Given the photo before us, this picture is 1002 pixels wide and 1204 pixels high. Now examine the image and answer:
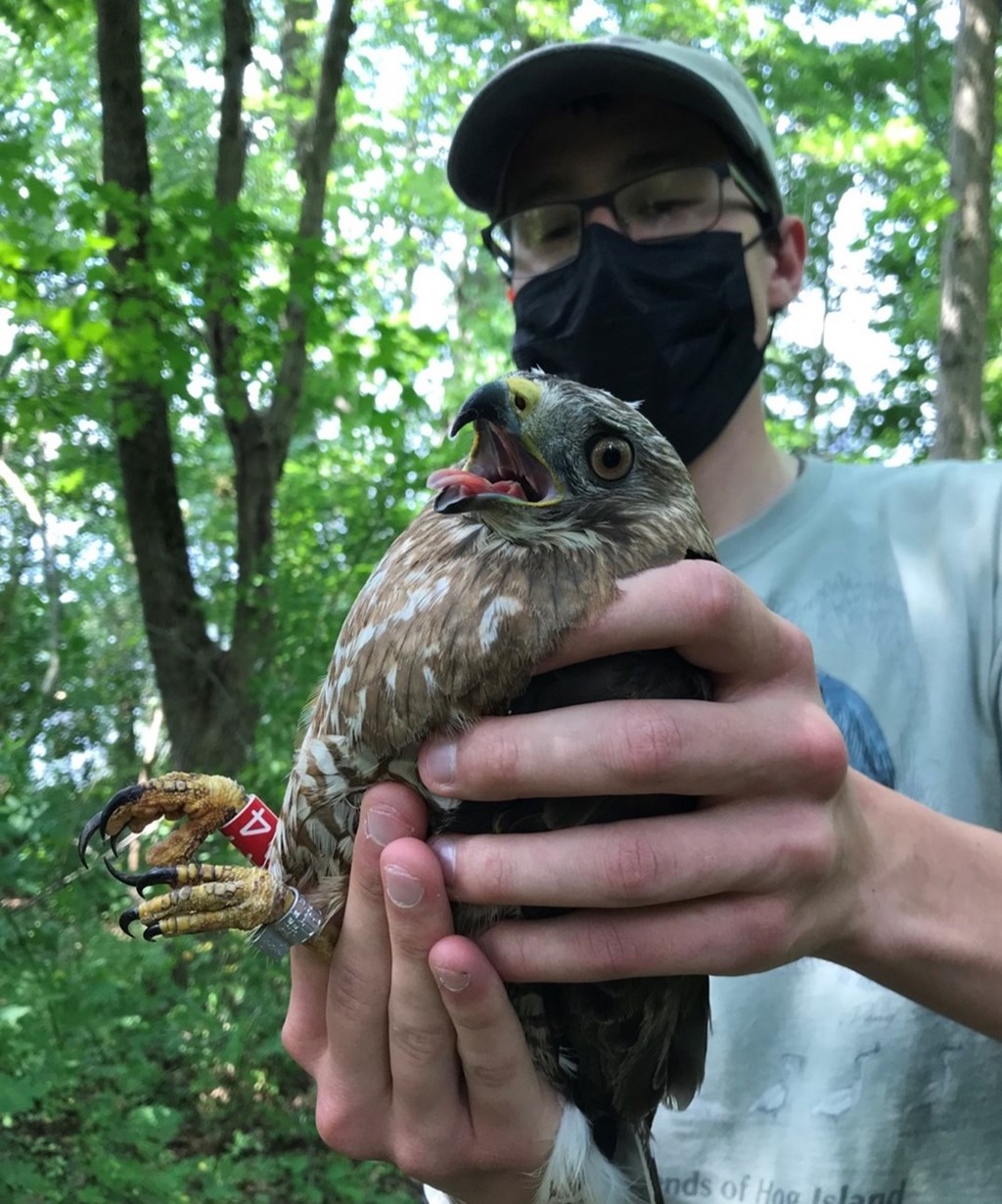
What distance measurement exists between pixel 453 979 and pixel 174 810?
0.71 metres

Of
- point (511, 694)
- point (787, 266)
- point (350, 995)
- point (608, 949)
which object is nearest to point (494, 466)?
point (511, 694)

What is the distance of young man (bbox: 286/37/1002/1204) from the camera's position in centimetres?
126

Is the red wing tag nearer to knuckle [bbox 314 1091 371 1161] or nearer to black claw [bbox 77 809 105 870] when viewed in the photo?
black claw [bbox 77 809 105 870]

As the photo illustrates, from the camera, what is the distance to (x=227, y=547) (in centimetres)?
1083

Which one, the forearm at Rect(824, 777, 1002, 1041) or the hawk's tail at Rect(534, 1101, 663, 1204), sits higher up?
the forearm at Rect(824, 777, 1002, 1041)

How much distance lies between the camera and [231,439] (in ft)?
22.0

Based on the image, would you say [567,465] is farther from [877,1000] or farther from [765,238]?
[765,238]

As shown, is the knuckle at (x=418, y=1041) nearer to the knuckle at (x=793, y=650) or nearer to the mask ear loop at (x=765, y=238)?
the knuckle at (x=793, y=650)

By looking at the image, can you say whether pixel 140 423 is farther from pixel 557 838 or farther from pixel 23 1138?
pixel 557 838

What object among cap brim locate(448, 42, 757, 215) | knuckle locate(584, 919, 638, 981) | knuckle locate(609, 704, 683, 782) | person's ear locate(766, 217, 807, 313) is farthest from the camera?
person's ear locate(766, 217, 807, 313)

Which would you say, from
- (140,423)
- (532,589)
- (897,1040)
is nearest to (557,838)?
(532,589)

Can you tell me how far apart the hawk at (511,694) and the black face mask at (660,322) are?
0.88 metres

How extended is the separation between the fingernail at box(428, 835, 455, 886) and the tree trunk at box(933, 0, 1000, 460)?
5797 millimetres

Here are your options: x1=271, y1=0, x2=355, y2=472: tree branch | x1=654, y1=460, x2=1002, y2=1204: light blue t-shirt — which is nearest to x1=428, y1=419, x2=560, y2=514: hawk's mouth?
x1=654, y1=460, x2=1002, y2=1204: light blue t-shirt
